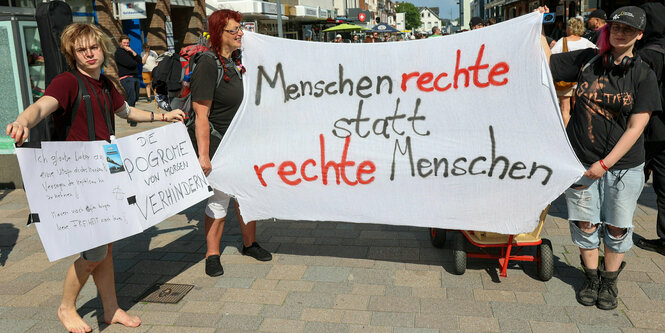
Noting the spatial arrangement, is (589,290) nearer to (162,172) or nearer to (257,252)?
(257,252)

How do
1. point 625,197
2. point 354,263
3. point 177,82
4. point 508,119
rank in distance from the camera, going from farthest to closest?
point 177,82 < point 354,263 < point 508,119 < point 625,197

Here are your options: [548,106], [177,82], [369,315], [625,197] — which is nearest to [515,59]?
[548,106]

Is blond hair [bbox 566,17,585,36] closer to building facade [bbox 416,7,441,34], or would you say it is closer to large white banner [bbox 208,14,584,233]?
large white banner [bbox 208,14,584,233]

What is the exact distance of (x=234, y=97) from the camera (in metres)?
3.92

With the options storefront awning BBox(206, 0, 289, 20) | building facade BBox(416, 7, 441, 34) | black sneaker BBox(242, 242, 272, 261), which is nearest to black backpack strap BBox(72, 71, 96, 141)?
black sneaker BBox(242, 242, 272, 261)

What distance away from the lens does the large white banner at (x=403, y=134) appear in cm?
348

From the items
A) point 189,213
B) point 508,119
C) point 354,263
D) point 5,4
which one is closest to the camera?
point 508,119

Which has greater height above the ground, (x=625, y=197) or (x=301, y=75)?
(x=301, y=75)

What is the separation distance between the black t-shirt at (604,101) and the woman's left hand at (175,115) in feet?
8.17

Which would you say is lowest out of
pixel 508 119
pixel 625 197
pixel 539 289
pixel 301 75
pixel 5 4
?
pixel 539 289

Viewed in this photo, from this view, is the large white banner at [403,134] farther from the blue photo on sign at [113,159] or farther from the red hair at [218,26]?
the blue photo on sign at [113,159]

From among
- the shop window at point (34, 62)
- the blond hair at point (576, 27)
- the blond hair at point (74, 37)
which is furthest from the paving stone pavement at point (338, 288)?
the shop window at point (34, 62)

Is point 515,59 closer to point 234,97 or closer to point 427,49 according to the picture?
point 427,49

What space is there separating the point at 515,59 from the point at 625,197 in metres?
1.06
